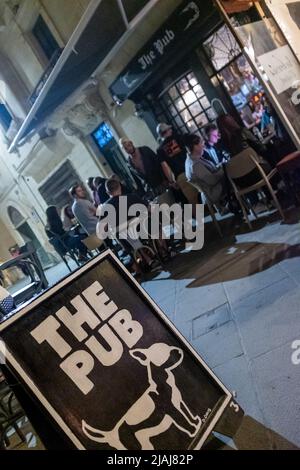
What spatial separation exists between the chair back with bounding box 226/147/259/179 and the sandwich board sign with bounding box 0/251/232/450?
11.2ft

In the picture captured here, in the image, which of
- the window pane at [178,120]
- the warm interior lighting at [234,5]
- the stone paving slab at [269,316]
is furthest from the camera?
the window pane at [178,120]

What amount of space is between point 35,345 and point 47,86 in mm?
6710

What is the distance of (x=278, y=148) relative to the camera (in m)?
5.59

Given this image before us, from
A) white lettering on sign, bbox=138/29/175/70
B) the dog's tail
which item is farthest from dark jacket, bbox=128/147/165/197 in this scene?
the dog's tail

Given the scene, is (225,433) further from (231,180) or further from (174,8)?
(174,8)

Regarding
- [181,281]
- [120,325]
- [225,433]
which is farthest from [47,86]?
[225,433]

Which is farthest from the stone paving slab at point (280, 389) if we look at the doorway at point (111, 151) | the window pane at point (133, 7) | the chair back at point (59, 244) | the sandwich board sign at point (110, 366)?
the doorway at point (111, 151)

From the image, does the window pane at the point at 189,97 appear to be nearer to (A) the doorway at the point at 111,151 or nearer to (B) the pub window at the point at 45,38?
(A) the doorway at the point at 111,151

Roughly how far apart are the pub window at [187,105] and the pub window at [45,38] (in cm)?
454

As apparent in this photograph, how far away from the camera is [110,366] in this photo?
172 cm

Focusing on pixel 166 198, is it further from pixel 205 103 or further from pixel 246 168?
pixel 205 103

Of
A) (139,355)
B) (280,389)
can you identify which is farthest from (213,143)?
(139,355)

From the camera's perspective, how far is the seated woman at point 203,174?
17.8ft

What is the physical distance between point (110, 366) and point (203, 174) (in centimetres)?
412
